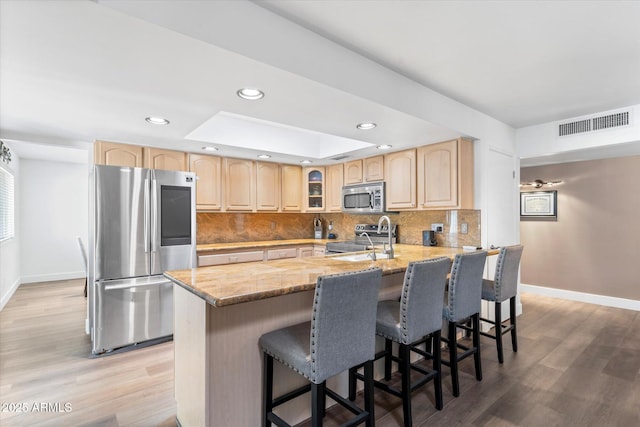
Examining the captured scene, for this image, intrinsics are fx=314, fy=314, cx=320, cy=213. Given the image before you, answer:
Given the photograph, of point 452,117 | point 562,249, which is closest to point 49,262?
point 452,117

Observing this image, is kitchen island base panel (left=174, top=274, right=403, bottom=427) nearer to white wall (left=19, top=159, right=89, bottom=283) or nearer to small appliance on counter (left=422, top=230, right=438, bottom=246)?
small appliance on counter (left=422, top=230, right=438, bottom=246)

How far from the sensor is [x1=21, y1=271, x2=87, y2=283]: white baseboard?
5.84 m

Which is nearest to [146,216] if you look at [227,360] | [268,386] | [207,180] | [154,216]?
[154,216]

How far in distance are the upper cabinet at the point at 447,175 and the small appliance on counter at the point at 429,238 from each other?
430mm

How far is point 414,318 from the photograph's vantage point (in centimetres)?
192

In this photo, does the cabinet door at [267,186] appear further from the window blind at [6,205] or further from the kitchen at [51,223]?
the window blind at [6,205]

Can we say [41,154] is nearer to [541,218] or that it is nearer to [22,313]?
[22,313]

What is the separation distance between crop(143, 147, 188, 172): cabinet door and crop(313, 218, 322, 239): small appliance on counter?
242cm

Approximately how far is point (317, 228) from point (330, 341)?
4079 millimetres

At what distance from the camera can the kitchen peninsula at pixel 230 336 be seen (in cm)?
161

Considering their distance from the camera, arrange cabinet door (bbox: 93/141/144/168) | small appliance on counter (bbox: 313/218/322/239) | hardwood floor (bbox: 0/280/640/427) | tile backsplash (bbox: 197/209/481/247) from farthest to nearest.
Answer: small appliance on counter (bbox: 313/218/322/239), tile backsplash (bbox: 197/209/481/247), cabinet door (bbox: 93/141/144/168), hardwood floor (bbox: 0/280/640/427)

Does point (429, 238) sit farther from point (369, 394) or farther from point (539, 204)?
point (369, 394)

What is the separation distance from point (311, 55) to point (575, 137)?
3.37 meters

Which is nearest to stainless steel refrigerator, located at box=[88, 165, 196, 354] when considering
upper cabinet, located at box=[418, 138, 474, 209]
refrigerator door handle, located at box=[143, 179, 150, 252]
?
refrigerator door handle, located at box=[143, 179, 150, 252]
